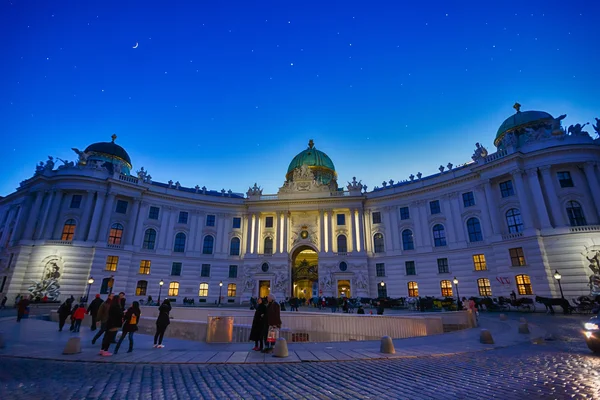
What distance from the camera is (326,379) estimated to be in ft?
22.4

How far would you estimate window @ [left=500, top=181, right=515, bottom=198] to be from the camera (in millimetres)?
33094

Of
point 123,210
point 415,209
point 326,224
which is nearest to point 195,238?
point 123,210

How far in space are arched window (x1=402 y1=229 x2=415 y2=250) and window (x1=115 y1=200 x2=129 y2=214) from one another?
1542 inches

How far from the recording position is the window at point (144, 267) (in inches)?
1541

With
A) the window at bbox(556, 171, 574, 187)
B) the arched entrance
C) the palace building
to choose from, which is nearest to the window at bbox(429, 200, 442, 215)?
the palace building

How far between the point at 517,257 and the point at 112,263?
155 feet

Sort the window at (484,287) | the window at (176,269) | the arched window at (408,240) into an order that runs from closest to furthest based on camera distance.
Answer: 1. the window at (484,287)
2. the arched window at (408,240)
3. the window at (176,269)

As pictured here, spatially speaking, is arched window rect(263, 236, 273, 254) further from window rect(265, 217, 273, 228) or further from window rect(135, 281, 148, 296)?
window rect(135, 281, 148, 296)

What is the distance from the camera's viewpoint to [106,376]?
6984mm

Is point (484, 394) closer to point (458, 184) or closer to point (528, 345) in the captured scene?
point (528, 345)

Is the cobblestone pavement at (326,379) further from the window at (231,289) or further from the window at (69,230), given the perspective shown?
the window at (231,289)

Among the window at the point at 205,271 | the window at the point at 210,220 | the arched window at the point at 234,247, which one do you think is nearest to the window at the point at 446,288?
the arched window at the point at 234,247

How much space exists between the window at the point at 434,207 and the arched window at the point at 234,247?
2906 centimetres

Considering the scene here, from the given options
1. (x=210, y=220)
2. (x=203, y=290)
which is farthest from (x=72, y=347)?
(x=210, y=220)
